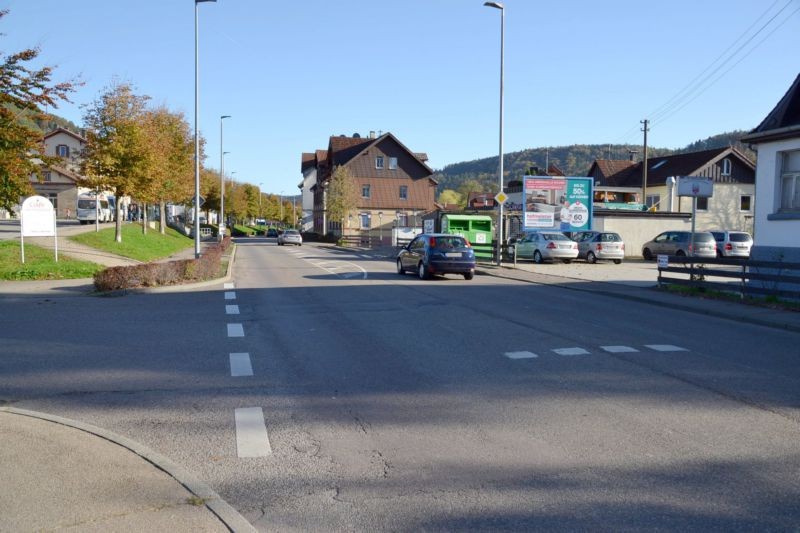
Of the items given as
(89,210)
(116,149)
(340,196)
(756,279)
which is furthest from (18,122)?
(340,196)

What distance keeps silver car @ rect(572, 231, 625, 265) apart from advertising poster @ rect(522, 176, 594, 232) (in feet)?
8.25

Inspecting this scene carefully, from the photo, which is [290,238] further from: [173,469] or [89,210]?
[173,469]

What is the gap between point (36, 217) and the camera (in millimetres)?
22406

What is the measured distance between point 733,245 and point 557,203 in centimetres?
943

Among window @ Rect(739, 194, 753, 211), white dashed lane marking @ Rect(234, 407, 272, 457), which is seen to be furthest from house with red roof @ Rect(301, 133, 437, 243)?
white dashed lane marking @ Rect(234, 407, 272, 457)

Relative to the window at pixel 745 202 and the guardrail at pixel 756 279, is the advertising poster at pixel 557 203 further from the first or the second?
the window at pixel 745 202

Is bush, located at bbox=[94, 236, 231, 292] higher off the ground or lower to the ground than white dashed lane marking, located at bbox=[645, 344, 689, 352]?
higher

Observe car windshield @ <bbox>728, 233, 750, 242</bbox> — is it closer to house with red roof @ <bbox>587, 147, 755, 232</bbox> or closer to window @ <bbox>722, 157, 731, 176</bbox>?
house with red roof @ <bbox>587, 147, 755, 232</bbox>

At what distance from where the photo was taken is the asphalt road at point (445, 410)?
463cm

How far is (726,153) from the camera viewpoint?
59.9 meters

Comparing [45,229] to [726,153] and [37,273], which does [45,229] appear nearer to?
[37,273]

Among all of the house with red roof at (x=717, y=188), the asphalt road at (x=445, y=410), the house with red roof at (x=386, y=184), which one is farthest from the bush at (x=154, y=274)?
Answer: the house with red roof at (x=386, y=184)

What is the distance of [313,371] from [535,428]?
10.8ft

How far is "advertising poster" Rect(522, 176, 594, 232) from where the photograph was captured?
36094 mm
